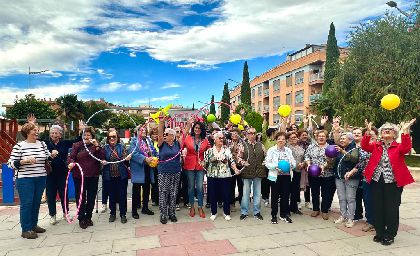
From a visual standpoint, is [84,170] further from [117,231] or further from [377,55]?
[377,55]

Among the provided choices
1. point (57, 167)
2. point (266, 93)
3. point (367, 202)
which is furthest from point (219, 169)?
point (266, 93)

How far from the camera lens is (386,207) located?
5.54 metres

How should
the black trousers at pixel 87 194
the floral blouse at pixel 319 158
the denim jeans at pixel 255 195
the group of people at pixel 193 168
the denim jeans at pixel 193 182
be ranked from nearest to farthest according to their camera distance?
1. the group of people at pixel 193 168
2. the black trousers at pixel 87 194
3. the floral blouse at pixel 319 158
4. the denim jeans at pixel 255 195
5. the denim jeans at pixel 193 182

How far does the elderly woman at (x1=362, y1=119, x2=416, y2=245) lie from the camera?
5.37 m

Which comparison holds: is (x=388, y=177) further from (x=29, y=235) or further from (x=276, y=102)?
(x=276, y=102)

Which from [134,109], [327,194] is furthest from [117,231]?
[134,109]

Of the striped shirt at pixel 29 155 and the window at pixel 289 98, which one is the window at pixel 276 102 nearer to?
the window at pixel 289 98

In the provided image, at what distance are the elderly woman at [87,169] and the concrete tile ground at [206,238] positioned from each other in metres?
0.34

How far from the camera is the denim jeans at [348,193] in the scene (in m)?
6.50

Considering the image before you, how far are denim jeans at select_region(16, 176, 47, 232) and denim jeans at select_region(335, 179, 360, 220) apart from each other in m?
6.05

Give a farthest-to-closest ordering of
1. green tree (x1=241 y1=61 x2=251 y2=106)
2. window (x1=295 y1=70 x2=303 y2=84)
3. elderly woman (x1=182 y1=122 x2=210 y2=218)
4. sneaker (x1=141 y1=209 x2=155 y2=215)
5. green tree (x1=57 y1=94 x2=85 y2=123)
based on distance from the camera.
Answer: green tree (x1=57 y1=94 x2=85 y2=123), green tree (x1=241 y1=61 x2=251 y2=106), window (x1=295 y1=70 x2=303 y2=84), sneaker (x1=141 y1=209 x2=155 y2=215), elderly woman (x1=182 y1=122 x2=210 y2=218)

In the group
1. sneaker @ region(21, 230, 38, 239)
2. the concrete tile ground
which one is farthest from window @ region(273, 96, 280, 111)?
sneaker @ region(21, 230, 38, 239)

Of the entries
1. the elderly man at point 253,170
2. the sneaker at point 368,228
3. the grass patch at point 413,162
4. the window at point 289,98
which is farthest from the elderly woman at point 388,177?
the window at point 289,98

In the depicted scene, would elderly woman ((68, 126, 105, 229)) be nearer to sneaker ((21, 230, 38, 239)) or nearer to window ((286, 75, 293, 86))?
sneaker ((21, 230, 38, 239))
